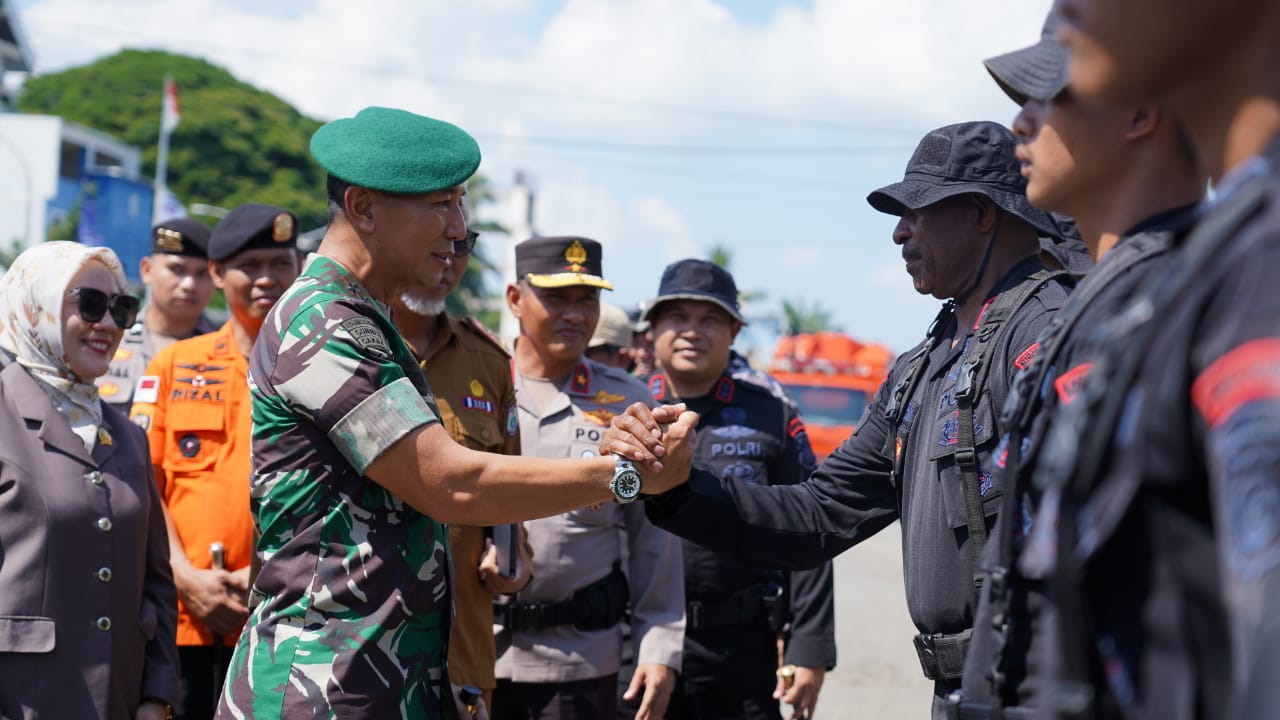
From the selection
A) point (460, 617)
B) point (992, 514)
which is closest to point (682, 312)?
point (460, 617)

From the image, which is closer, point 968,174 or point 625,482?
point 625,482

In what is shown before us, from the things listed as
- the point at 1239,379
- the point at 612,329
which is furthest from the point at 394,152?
the point at 612,329

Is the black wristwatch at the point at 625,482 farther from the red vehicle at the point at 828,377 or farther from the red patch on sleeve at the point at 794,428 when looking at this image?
the red vehicle at the point at 828,377

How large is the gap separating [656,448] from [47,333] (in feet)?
6.02

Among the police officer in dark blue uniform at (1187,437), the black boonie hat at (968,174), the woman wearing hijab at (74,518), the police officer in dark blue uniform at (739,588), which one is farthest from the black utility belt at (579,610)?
the police officer in dark blue uniform at (1187,437)

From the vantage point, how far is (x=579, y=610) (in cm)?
433

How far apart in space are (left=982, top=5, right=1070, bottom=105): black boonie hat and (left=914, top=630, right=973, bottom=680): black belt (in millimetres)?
1244

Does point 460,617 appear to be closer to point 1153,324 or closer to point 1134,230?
point 1134,230

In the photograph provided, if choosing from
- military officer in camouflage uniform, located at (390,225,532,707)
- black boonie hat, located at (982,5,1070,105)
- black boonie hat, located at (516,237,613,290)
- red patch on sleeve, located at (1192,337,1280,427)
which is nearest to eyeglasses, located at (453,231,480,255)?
military officer in camouflage uniform, located at (390,225,532,707)

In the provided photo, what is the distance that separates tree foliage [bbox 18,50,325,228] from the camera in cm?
4541

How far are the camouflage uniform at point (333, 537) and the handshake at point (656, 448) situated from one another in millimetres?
616

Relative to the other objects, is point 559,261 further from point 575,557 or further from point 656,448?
point 656,448

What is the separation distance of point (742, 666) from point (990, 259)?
2.38 metres

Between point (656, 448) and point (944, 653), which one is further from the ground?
point (656, 448)
